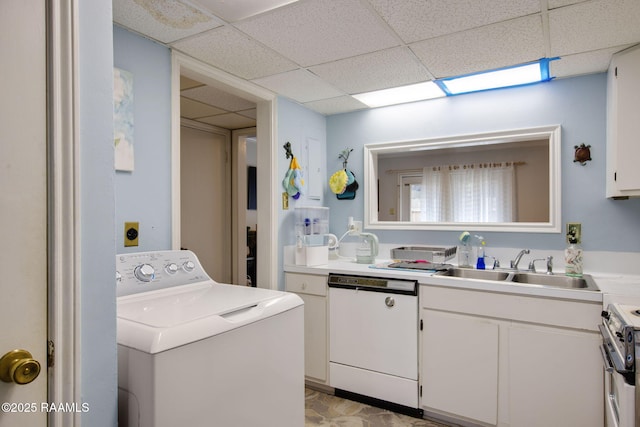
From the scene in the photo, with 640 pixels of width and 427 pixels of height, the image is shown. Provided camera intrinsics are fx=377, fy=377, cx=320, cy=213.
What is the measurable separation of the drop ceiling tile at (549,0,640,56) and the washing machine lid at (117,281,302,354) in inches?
70.0

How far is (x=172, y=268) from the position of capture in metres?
1.79

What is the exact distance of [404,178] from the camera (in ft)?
11.5

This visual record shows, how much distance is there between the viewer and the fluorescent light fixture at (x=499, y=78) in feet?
7.64

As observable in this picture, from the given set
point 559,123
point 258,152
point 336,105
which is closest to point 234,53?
point 258,152

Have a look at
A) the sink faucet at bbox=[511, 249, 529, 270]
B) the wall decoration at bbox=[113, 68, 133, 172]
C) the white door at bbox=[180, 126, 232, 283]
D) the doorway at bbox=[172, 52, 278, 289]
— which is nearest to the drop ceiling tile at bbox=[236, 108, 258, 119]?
the doorway at bbox=[172, 52, 278, 289]

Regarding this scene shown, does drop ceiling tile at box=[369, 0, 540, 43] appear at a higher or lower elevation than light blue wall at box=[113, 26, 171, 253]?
higher

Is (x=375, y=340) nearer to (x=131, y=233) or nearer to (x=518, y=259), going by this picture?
(x=518, y=259)

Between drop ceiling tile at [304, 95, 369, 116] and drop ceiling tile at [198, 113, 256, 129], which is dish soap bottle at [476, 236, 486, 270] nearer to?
drop ceiling tile at [304, 95, 369, 116]

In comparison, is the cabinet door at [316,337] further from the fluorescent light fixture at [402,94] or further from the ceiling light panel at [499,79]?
the ceiling light panel at [499,79]

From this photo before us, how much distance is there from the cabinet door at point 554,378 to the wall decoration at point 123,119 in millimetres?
2201

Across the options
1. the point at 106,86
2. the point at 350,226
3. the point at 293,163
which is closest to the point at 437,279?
the point at 350,226

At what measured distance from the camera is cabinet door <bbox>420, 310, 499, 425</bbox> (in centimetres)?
214

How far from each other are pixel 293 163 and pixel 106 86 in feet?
6.59

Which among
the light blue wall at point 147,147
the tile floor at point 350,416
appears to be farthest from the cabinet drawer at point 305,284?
the light blue wall at point 147,147
